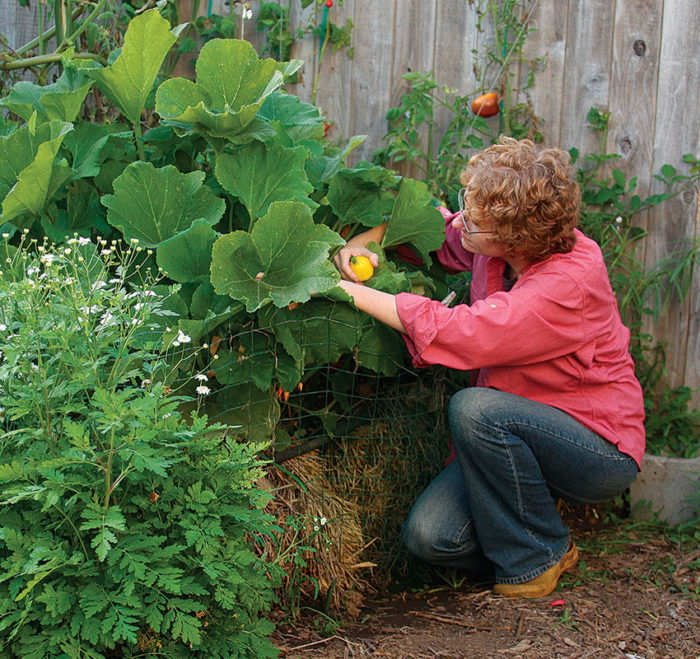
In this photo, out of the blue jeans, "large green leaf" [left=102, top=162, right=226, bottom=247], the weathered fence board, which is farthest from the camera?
the weathered fence board

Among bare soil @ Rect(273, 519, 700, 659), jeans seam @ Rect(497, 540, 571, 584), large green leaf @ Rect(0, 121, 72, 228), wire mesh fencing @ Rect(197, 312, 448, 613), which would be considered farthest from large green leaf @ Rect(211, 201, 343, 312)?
jeans seam @ Rect(497, 540, 571, 584)

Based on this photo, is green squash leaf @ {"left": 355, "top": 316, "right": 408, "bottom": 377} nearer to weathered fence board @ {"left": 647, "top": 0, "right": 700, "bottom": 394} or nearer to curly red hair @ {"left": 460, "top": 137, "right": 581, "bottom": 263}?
curly red hair @ {"left": 460, "top": 137, "right": 581, "bottom": 263}

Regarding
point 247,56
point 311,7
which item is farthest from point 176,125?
point 311,7

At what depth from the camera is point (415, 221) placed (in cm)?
221

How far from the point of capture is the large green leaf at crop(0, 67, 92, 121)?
2.01 metres

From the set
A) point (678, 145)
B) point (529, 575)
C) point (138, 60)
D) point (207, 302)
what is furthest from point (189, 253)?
point (678, 145)

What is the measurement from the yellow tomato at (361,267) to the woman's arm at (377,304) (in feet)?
0.39

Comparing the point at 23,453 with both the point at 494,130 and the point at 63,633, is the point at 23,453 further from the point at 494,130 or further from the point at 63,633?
the point at 494,130

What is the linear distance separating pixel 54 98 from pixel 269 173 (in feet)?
1.89

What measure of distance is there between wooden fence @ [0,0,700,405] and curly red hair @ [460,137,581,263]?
84cm

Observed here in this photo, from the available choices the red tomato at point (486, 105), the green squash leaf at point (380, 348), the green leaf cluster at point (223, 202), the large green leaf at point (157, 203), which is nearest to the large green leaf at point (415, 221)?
the green leaf cluster at point (223, 202)

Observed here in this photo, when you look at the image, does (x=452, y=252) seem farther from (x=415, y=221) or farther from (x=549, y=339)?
(x=549, y=339)

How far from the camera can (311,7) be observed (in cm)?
289

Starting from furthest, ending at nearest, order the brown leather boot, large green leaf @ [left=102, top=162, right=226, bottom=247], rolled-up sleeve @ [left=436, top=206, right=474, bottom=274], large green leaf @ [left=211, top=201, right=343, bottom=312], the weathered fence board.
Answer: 1. the weathered fence board
2. rolled-up sleeve @ [left=436, top=206, right=474, bottom=274]
3. the brown leather boot
4. large green leaf @ [left=102, top=162, right=226, bottom=247]
5. large green leaf @ [left=211, top=201, right=343, bottom=312]
